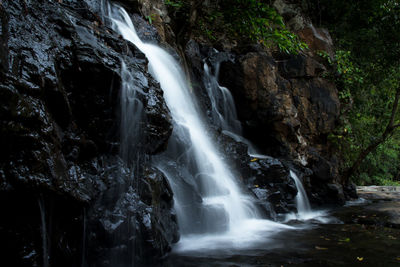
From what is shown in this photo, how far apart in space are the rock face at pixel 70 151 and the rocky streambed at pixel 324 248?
0.79m

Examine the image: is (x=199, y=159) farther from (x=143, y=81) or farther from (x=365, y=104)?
(x=365, y=104)

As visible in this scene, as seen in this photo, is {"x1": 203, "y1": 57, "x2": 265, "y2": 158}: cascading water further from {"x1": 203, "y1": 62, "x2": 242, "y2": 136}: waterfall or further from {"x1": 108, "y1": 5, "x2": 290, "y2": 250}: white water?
{"x1": 108, "y1": 5, "x2": 290, "y2": 250}: white water

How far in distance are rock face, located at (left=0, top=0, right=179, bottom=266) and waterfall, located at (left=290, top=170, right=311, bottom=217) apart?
4205 millimetres

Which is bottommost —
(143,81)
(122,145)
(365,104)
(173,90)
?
(122,145)

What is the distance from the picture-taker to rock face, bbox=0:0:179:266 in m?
2.38

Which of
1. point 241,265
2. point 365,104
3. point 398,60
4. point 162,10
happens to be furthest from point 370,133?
point 241,265

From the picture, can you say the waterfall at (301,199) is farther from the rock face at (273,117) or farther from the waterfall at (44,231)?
the waterfall at (44,231)

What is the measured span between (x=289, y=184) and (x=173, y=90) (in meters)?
3.52

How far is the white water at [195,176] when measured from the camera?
4.65 m

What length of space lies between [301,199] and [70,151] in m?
6.10

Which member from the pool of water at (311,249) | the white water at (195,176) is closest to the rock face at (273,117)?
the white water at (195,176)

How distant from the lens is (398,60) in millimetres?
10883

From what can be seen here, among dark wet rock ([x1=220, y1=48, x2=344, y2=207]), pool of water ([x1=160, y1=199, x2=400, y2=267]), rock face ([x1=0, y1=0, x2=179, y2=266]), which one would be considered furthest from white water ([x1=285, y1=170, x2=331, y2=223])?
rock face ([x1=0, y1=0, x2=179, y2=266])

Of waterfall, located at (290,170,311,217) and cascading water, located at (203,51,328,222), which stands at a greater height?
cascading water, located at (203,51,328,222)
